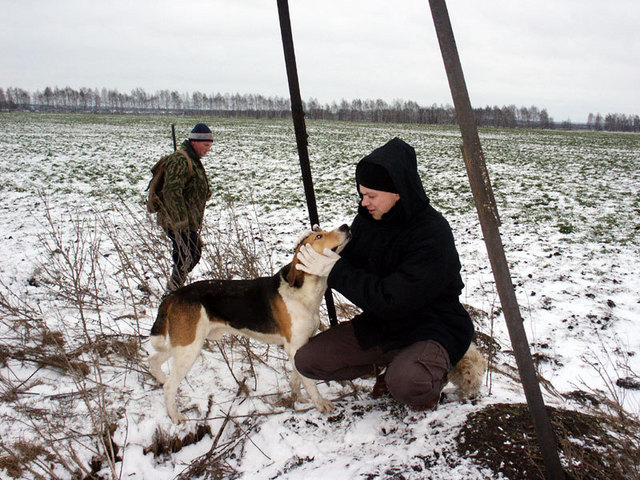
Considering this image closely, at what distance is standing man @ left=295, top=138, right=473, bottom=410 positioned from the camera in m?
2.82

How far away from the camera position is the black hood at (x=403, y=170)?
2709 millimetres

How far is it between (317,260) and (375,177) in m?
0.75

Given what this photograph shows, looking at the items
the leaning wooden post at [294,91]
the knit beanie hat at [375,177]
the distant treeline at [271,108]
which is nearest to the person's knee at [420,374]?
the knit beanie hat at [375,177]

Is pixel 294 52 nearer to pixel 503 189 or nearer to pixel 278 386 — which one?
pixel 278 386

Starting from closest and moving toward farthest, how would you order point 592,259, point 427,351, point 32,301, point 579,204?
point 427,351
point 32,301
point 592,259
point 579,204

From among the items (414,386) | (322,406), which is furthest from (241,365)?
(414,386)

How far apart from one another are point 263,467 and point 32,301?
174 inches

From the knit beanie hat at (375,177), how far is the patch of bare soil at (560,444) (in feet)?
5.38

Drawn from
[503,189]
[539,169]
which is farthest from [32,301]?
[539,169]

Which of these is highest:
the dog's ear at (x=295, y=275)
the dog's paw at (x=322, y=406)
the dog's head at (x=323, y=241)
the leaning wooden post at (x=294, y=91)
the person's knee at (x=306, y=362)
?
the leaning wooden post at (x=294, y=91)

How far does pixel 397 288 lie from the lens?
2.83 meters

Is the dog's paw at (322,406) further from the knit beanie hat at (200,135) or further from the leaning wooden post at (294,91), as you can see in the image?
the knit beanie hat at (200,135)

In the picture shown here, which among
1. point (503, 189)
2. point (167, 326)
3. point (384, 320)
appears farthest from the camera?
point (503, 189)

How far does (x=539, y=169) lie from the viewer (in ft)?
67.6
